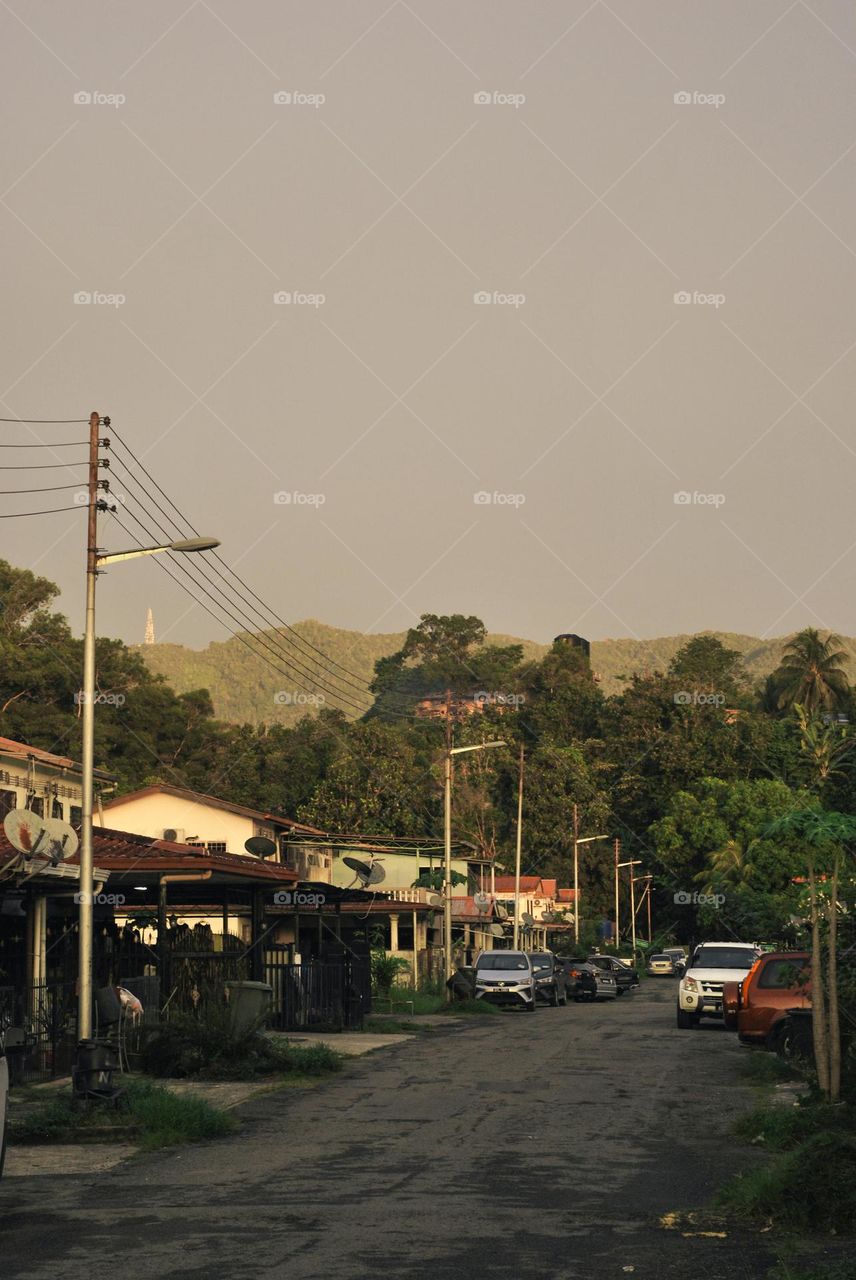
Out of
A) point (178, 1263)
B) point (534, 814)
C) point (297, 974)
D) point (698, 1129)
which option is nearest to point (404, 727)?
point (534, 814)

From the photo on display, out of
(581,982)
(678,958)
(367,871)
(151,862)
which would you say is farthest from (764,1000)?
(678,958)

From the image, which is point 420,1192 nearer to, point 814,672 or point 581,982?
point 581,982

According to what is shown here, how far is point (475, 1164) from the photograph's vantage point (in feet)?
45.1

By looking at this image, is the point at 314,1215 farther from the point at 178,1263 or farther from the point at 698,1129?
the point at 698,1129

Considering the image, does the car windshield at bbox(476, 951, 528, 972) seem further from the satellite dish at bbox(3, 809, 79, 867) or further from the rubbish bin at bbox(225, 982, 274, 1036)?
the satellite dish at bbox(3, 809, 79, 867)

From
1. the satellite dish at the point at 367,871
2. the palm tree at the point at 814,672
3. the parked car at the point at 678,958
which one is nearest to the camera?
the satellite dish at the point at 367,871

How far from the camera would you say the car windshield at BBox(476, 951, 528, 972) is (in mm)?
47812

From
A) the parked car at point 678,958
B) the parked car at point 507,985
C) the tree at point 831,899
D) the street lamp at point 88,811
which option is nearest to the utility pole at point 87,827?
the street lamp at point 88,811

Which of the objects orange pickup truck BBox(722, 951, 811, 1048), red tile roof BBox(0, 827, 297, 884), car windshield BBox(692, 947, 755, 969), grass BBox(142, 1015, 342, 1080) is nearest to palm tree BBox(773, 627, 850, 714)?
car windshield BBox(692, 947, 755, 969)

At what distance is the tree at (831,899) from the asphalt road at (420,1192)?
3.75 ft

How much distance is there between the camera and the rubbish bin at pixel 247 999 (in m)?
24.1

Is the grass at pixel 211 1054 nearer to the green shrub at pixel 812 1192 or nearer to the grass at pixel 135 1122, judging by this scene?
the grass at pixel 135 1122

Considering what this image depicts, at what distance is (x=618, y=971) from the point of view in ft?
204

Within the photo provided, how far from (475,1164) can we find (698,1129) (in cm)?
377
